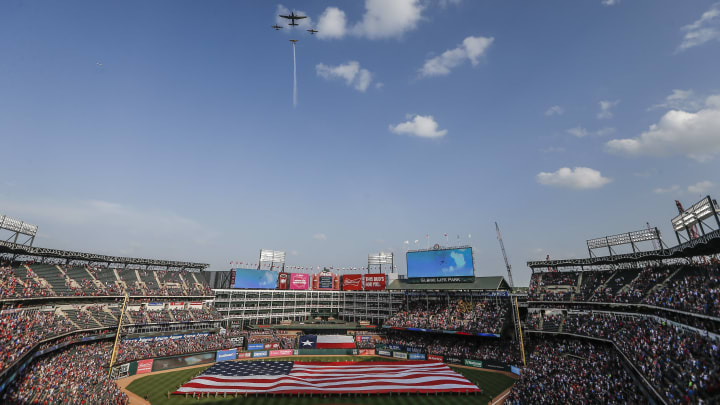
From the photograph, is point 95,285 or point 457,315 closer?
point 95,285

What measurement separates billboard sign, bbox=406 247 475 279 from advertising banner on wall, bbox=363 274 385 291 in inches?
748

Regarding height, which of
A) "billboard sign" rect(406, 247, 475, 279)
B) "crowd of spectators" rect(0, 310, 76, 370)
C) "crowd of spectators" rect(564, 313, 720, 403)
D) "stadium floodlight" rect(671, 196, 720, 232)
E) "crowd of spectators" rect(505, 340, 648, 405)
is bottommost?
"crowd of spectators" rect(505, 340, 648, 405)

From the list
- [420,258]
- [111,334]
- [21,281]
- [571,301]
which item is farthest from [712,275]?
[21,281]

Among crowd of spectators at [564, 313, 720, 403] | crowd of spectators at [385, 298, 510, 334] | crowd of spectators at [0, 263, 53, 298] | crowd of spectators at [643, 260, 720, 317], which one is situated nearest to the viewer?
crowd of spectators at [564, 313, 720, 403]

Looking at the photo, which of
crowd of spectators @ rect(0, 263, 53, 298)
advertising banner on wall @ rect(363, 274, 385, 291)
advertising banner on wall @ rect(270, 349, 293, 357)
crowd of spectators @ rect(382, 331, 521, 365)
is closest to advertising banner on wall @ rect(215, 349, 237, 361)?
advertising banner on wall @ rect(270, 349, 293, 357)

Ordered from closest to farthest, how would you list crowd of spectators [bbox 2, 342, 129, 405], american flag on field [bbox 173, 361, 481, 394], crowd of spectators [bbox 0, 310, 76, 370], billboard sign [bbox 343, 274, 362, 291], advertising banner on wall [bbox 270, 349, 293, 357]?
1. crowd of spectators [bbox 2, 342, 129, 405]
2. crowd of spectators [bbox 0, 310, 76, 370]
3. american flag on field [bbox 173, 361, 481, 394]
4. advertising banner on wall [bbox 270, 349, 293, 357]
5. billboard sign [bbox 343, 274, 362, 291]

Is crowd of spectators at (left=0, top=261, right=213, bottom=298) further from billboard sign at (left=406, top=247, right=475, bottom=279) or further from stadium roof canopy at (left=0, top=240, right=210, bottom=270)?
billboard sign at (left=406, top=247, right=475, bottom=279)

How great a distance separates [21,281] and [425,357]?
211 feet

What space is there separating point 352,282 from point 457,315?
127 feet

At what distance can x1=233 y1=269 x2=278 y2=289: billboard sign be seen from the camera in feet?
287

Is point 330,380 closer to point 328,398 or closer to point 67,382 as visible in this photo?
point 328,398

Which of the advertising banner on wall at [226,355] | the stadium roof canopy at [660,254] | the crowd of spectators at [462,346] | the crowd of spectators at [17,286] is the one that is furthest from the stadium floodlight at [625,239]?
the crowd of spectators at [17,286]

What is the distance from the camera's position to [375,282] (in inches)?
3632

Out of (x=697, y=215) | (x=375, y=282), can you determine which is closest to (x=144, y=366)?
(x=375, y=282)
